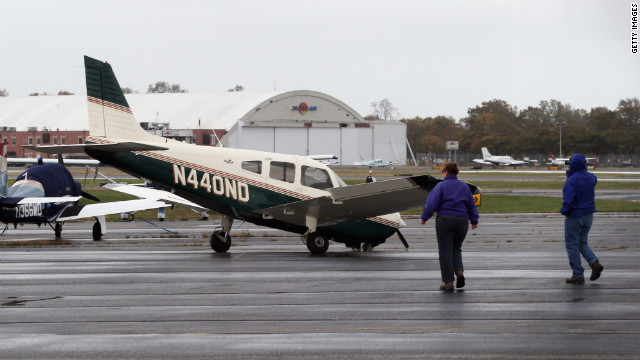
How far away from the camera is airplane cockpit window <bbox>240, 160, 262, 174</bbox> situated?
61.3 feet

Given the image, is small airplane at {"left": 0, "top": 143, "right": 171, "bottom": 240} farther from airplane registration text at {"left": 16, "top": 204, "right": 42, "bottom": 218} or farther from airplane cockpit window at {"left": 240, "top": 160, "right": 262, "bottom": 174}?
airplane cockpit window at {"left": 240, "top": 160, "right": 262, "bottom": 174}

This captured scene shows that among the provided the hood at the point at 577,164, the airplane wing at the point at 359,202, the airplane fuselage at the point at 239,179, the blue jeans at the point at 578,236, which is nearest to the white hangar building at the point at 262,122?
the airplane fuselage at the point at 239,179

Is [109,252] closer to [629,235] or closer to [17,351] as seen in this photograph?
[17,351]

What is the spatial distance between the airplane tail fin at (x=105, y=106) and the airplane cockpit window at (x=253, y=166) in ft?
7.53

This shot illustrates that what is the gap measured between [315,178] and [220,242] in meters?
2.37

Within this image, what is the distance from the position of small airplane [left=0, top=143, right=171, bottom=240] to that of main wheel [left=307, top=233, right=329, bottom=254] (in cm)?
587

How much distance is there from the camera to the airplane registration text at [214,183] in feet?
59.3

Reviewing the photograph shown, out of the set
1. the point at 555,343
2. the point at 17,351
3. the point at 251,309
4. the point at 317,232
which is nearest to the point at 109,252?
the point at 317,232

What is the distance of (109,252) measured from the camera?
19.4 m

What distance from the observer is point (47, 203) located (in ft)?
73.6

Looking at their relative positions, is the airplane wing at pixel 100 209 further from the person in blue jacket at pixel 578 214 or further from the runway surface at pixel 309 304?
the person in blue jacket at pixel 578 214

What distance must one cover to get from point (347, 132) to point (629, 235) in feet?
290

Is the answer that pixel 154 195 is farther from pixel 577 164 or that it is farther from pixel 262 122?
pixel 262 122

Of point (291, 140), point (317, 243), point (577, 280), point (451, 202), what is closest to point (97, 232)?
point (317, 243)
